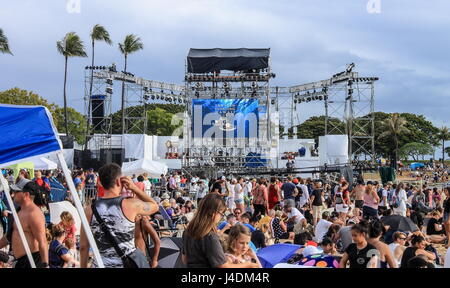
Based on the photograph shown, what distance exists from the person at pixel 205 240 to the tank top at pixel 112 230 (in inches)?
23.3

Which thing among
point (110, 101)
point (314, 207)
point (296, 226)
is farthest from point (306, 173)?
point (296, 226)

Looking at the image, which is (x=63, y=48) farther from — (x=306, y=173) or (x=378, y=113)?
(x=378, y=113)

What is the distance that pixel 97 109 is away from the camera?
38469 millimetres

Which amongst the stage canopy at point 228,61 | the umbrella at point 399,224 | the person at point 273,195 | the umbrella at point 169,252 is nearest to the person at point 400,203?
the person at point 273,195

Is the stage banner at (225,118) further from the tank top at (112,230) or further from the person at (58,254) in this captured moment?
the tank top at (112,230)

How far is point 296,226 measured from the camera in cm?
1062

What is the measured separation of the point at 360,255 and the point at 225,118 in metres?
31.8

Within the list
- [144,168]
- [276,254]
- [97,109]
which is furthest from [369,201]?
[97,109]

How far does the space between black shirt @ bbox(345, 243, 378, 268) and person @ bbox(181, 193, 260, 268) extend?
1.43 m

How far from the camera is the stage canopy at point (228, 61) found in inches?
1478

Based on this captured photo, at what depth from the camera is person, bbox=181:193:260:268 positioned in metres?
3.91

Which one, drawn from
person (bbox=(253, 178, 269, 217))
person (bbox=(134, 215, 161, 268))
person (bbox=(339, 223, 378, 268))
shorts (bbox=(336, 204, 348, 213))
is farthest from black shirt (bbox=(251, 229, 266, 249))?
shorts (bbox=(336, 204, 348, 213))

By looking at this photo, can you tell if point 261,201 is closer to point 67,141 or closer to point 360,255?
point 360,255
